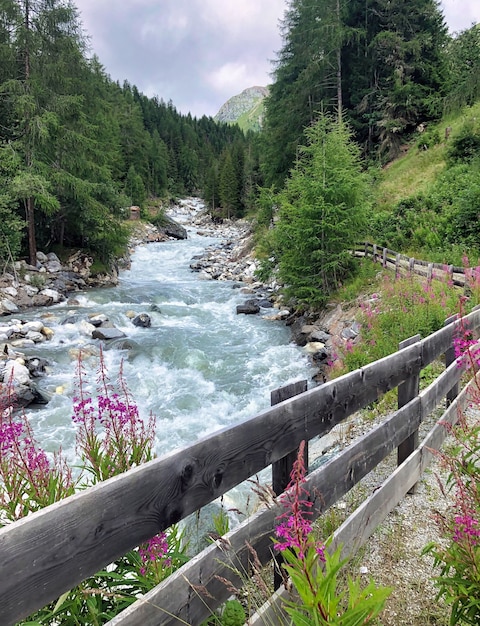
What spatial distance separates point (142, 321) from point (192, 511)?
13.9 meters

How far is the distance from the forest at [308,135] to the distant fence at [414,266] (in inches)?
48.3

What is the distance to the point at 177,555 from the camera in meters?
2.32

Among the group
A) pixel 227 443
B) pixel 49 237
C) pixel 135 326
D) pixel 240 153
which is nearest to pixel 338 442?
pixel 227 443

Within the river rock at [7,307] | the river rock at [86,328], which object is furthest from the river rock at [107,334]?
the river rock at [7,307]

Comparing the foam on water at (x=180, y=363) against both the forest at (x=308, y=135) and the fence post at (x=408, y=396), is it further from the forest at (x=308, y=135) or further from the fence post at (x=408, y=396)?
the forest at (x=308, y=135)

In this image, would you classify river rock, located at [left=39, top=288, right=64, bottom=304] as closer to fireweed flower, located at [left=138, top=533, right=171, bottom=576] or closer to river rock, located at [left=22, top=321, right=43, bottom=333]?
river rock, located at [left=22, top=321, right=43, bottom=333]

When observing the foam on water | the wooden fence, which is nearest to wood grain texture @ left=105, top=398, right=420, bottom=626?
the wooden fence

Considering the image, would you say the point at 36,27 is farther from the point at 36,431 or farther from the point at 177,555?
the point at 177,555

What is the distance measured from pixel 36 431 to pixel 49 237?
1781 centimetres

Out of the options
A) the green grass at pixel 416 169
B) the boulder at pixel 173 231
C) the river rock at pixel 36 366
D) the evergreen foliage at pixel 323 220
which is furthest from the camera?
the boulder at pixel 173 231

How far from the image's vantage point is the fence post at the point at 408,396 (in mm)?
3632

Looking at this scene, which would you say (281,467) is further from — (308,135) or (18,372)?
(308,135)

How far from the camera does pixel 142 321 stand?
15.2 metres

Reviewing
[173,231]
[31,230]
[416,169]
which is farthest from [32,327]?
[173,231]
